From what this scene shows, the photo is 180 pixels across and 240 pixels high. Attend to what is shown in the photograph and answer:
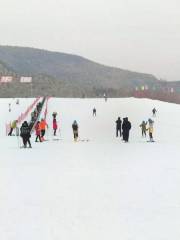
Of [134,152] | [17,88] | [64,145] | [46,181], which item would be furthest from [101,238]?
[17,88]

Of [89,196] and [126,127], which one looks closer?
[89,196]

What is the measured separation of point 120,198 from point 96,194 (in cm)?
62

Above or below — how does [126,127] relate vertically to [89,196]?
above

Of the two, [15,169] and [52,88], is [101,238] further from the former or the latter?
[52,88]

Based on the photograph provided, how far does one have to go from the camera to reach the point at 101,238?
8016 mm

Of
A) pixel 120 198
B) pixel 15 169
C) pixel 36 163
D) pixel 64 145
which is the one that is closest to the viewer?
pixel 120 198

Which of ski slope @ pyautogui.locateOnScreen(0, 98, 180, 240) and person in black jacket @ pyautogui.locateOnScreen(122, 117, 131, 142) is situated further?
person in black jacket @ pyautogui.locateOnScreen(122, 117, 131, 142)

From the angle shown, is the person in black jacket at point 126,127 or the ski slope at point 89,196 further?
the person in black jacket at point 126,127

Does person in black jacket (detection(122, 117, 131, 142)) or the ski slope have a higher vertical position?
person in black jacket (detection(122, 117, 131, 142))

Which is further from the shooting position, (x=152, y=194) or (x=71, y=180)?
(x=71, y=180)

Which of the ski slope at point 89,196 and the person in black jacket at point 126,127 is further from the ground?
the person in black jacket at point 126,127

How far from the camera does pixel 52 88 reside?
7407 inches

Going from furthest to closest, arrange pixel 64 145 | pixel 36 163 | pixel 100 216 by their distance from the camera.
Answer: pixel 64 145
pixel 36 163
pixel 100 216

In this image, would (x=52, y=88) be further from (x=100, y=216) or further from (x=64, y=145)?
(x=100, y=216)
